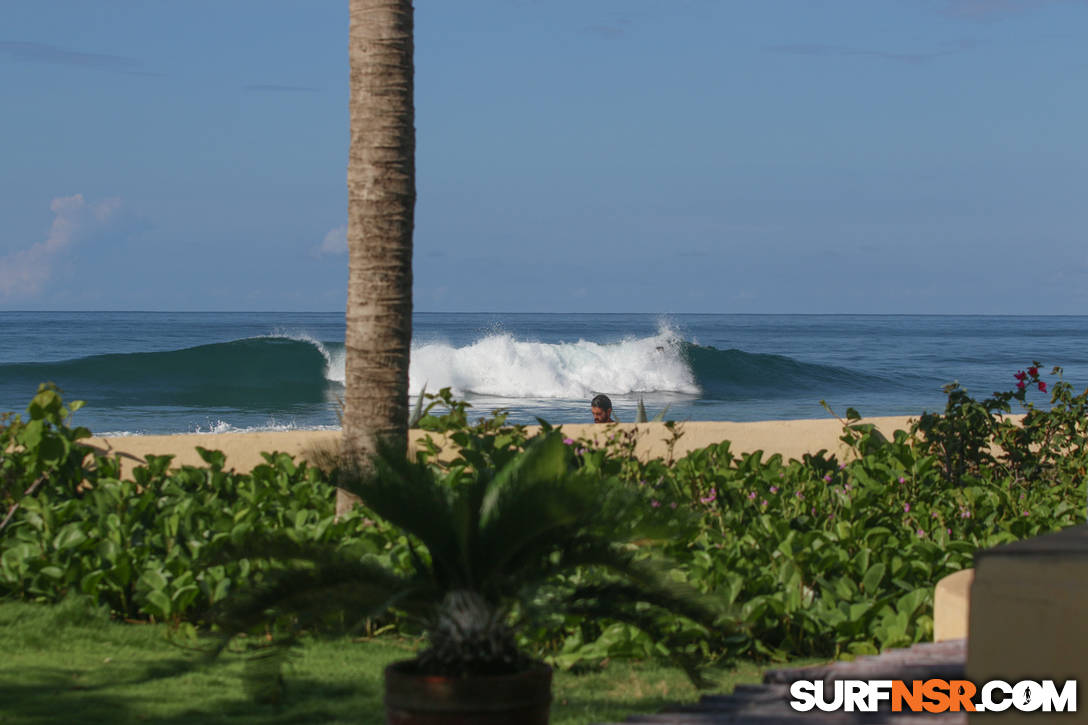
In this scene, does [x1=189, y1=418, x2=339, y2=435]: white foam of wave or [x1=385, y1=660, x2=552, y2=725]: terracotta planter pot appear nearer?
[x1=385, y1=660, x2=552, y2=725]: terracotta planter pot

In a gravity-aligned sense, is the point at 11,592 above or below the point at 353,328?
below

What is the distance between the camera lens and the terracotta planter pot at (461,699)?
109 inches

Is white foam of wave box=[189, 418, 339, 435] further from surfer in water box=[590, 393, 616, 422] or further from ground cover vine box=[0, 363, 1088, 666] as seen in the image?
ground cover vine box=[0, 363, 1088, 666]

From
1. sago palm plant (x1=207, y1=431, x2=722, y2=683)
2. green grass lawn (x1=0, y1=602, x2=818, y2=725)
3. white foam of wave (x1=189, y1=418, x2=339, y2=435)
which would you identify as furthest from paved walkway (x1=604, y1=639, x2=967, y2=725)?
white foam of wave (x1=189, y1=418, x2=339, y2=435)

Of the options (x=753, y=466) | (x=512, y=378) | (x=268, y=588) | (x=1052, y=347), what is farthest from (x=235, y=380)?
(x=1052, y=347)

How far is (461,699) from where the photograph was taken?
276cm

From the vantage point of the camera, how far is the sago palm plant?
2.91 metres

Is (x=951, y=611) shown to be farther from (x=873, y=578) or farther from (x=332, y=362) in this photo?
(x=332, y=362)

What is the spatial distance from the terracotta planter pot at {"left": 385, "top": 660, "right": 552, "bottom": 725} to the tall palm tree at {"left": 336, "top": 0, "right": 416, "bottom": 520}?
238 centimetres

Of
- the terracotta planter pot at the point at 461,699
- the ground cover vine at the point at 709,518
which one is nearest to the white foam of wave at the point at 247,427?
the ground cover vine at the point at 709,518

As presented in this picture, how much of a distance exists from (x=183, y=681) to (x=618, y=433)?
11.3 ft

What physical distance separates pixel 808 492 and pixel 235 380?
2304cm

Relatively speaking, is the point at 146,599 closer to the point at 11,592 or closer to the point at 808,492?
the point at 11,592

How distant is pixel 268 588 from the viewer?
309cm
